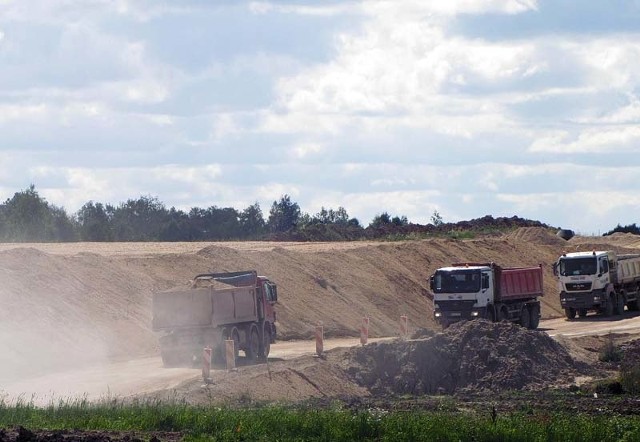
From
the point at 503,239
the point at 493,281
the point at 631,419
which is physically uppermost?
the point at 503,239

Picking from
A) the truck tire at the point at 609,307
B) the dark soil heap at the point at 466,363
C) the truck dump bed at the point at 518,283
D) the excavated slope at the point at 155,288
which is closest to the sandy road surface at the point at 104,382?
the excavated slope at the point at 155,288

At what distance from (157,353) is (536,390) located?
15.4m

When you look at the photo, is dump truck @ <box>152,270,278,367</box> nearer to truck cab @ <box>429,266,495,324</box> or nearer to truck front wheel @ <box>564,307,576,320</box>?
truck cab @ <box>429,266,495,324</box>

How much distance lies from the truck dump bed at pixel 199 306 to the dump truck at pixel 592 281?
24.0 meters

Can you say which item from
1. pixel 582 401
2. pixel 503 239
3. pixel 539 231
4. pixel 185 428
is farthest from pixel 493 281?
pixel 539 231

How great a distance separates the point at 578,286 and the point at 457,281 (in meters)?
12.0

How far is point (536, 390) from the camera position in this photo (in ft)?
109

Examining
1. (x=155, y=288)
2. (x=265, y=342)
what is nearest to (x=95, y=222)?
(x=155, y=288)

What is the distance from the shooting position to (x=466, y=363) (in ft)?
117

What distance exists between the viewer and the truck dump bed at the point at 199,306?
34.6 metres

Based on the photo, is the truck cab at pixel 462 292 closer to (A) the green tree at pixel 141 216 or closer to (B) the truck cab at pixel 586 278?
(B) the truck cab at pixel 586 278

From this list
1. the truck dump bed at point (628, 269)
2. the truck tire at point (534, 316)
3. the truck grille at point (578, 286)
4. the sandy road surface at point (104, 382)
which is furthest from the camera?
the truck dump bed at point (628, 269)

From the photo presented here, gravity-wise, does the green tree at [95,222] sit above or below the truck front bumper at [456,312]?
above

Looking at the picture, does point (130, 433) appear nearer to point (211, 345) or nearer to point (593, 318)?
point (211, 345)
